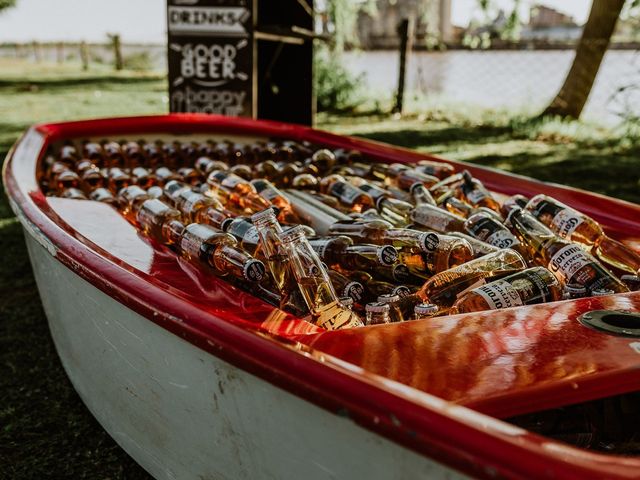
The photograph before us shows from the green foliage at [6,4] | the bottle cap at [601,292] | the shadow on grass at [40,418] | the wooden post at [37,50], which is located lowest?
the shadow on grass at [40,418]

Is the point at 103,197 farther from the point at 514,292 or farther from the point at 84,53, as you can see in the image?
the point at 84,53

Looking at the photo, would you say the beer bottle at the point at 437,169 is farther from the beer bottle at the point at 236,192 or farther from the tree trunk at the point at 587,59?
the tree trunk at the point at 587,59

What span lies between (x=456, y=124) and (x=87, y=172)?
7524 millimetres

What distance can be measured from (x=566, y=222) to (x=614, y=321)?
77cm

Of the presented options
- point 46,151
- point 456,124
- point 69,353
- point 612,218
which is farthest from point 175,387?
point 456,124

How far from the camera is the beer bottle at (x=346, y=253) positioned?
5.68ft

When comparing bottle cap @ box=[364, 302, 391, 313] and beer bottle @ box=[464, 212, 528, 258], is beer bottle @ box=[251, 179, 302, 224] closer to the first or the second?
beer bottle @ box=[464, 212, 528, 258]

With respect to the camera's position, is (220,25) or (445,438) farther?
(220,25)

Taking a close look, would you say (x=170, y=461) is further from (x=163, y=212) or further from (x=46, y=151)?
(x=46, y=151)

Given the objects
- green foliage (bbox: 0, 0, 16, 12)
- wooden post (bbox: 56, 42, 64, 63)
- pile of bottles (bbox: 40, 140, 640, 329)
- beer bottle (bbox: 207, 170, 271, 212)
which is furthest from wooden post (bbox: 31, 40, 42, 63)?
beer bottle (bbox: 207, 170, 271, 212)

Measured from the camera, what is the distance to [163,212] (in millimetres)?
2061

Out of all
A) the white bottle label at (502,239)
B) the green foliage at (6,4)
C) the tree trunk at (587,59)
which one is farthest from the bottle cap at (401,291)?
the green foliage at (6,4)

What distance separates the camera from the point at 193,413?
1390mm

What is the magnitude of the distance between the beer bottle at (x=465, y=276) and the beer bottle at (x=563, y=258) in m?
0.11
